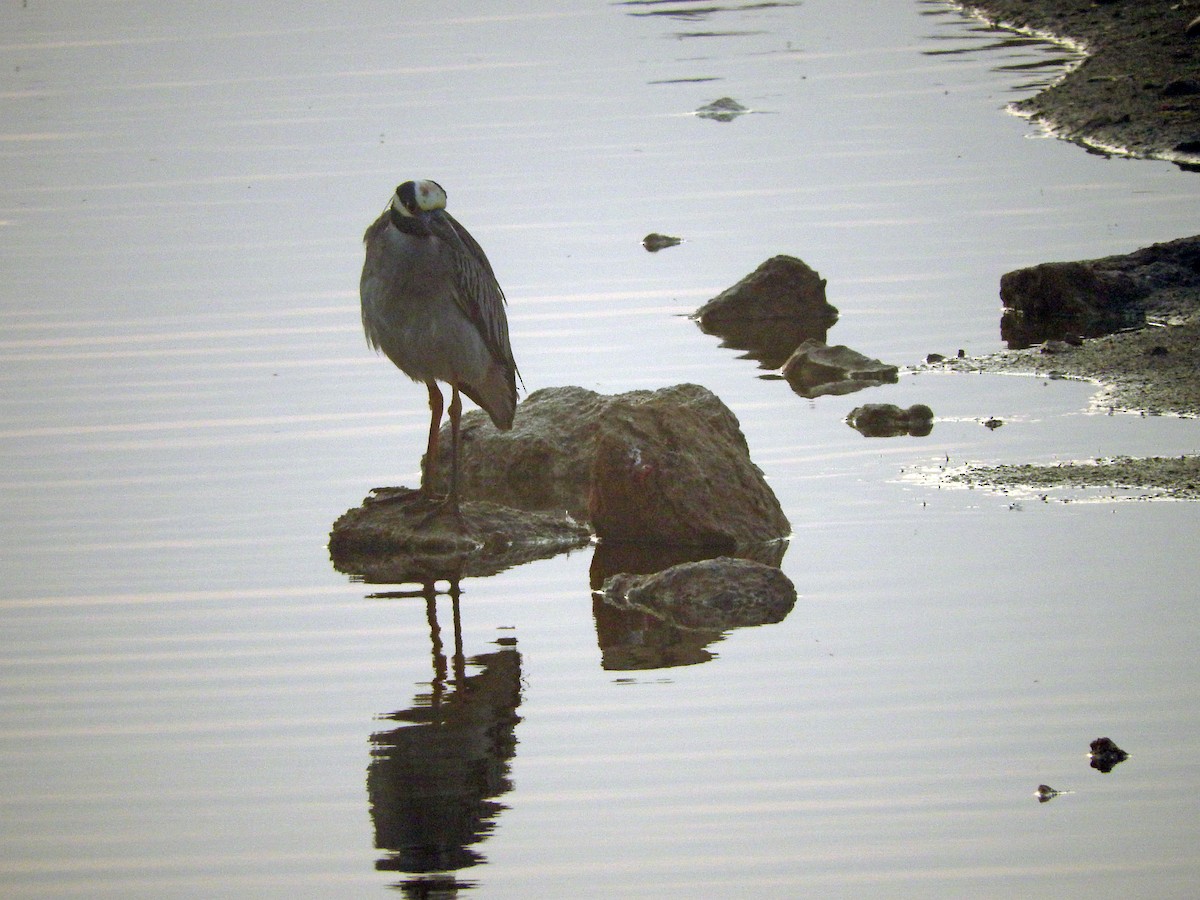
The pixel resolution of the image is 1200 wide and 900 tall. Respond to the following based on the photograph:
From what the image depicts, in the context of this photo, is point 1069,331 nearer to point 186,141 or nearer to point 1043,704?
point 1043,704

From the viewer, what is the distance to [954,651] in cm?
809

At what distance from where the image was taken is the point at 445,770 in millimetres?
7172

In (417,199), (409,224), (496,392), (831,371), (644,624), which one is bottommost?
(644,624)

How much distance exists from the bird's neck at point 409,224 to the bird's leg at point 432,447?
880mm

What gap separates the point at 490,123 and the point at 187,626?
17.0 m

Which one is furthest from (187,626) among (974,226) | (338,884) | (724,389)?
(974,226)

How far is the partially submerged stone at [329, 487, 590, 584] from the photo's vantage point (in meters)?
9.89

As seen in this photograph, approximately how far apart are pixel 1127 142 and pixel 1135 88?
1.72 meters

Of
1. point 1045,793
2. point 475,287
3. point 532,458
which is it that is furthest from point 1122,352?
point 1045,793

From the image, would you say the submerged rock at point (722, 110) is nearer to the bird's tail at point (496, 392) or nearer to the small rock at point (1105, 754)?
the bird's tail at point (496, 392)

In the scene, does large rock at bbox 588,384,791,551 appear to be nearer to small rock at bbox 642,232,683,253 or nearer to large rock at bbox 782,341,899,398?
large rock at bbox 782,341,899,398

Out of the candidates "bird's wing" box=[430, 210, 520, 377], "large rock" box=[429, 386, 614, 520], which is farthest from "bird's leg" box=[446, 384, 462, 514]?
"large rock" box=[429, 386, 614, 520]

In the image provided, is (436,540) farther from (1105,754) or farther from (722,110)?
(722,110)

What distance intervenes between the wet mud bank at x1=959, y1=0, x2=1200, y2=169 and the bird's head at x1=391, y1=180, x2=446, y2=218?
11.3m
